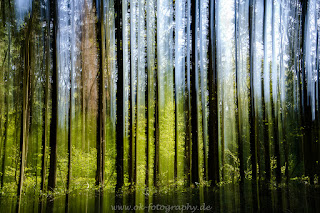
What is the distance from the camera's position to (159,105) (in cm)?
218

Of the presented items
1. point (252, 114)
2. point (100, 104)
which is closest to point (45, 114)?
point (100, 104)

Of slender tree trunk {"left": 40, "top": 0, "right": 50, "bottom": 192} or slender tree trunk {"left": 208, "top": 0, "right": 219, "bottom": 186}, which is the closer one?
slender tree trunk {"left": 40, "top": 0, "right": 50, "bottom": 192}

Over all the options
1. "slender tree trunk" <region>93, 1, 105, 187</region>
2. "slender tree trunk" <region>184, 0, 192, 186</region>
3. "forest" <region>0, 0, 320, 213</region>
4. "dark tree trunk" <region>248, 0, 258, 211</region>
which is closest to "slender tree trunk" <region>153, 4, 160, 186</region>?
"forest" <region>0, 0, 320, 213</region>

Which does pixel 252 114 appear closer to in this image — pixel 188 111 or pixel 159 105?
pixel 188 111

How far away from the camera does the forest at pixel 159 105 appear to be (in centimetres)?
202

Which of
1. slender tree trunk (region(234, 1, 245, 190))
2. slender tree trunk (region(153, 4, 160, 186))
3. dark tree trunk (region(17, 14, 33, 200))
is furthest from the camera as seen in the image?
slender tree trunk (region(234, 1, 245, 190))

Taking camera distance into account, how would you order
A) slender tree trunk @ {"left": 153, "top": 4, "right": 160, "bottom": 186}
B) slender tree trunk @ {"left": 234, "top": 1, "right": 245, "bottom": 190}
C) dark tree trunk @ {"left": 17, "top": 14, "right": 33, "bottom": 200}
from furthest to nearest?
slender tree trunk @ {"left": 234, "top": 1, "right": 245, "bottom": 190}, slender tree trunk @ {"left": 153, "top": 4, "right": 160, "bottom": 186}, dark tree trunk @ {"left": 17, "top": 14, "right": 33, "bottom": 200}

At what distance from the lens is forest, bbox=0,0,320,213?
2.02 metres

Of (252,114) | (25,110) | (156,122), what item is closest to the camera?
(25,110)

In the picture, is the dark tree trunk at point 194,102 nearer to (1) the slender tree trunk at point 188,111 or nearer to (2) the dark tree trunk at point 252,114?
(1) the slender tree trunk at point 188,111

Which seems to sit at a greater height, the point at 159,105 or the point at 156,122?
the point at 159,105

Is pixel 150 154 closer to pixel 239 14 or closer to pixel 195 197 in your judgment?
pixel 195 197

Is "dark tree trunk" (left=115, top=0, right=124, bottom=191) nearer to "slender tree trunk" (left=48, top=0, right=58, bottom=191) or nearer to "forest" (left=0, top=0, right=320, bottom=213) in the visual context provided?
"forest" (left=0, top=0, right=320, bottom=213)

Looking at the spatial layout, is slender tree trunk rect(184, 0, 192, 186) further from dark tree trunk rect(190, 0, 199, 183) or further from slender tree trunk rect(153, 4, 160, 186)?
slender tree trunk rect(153, 4, 160, 186)
